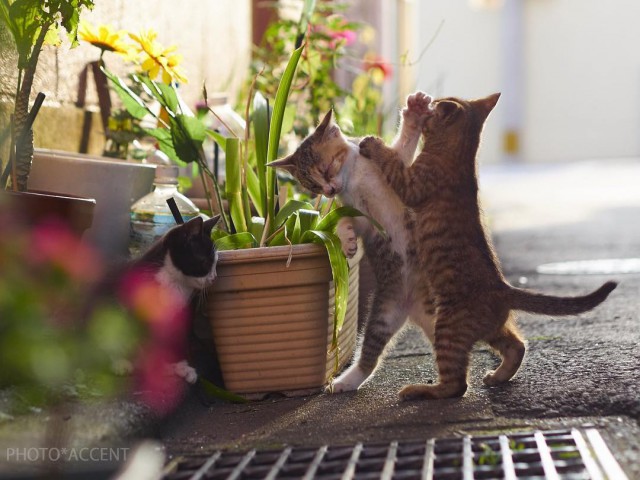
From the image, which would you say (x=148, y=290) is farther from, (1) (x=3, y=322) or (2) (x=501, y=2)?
(2) (x=501, y=2)

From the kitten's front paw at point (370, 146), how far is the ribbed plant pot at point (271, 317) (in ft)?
1.11

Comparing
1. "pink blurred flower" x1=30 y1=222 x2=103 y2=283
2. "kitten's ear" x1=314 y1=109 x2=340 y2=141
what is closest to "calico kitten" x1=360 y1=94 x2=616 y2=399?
"kitten's ear" x1=314 y1=109 x2=340 y2=141

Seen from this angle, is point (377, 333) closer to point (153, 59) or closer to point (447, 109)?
point (447, 109)

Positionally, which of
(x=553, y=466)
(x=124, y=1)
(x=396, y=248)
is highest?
(x=124, y=1)

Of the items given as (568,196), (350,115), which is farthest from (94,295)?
(568,196)

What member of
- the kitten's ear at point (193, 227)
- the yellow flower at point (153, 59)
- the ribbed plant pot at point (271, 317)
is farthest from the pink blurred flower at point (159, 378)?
the yellow flower at point (153, 59)

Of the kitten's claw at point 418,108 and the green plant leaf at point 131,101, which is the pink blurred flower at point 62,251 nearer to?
the green plant leaf at point 131,101

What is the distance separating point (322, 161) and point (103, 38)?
85cm

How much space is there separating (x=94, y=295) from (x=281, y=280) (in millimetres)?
512

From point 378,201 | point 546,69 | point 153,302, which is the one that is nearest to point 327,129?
point 378,201

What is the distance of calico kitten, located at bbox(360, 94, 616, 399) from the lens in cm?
239

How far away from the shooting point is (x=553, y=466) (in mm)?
1746

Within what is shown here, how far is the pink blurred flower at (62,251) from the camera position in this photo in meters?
2.17

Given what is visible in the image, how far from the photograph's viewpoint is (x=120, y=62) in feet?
11.7
